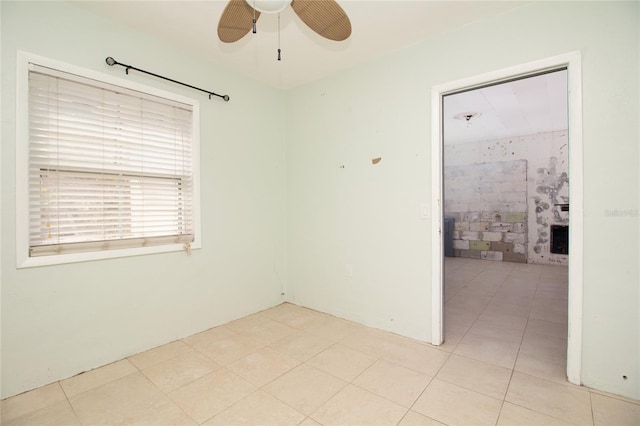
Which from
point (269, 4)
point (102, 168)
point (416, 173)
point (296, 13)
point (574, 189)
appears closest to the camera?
point (269, 4)

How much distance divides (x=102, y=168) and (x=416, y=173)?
2.41m

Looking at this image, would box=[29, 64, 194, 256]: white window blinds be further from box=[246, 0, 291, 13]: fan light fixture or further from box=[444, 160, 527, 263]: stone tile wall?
box=[444, 160, 527, 263]: stone tile wall

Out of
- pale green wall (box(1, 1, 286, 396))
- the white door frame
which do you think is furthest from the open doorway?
pale green wall (box(1, 1, 286, 396))

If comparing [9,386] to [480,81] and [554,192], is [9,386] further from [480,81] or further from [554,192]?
[554,192]

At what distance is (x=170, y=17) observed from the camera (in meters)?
2.14

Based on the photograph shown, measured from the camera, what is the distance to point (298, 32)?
230cm

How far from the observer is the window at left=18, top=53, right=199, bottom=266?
1918mm

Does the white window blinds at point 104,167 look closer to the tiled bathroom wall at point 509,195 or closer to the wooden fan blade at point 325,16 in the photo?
the wooden fan blade at point 325,16

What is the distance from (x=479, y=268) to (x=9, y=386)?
6.01 m

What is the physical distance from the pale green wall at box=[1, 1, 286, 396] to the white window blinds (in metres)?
0.12

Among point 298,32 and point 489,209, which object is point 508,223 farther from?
point 298,32

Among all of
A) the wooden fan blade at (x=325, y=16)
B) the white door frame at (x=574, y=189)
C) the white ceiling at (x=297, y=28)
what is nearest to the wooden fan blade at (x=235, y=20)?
the wooden fan blade at (x=325, y=16)

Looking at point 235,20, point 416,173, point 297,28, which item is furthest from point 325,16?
point 416,173

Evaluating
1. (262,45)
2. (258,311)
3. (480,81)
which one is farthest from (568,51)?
(258,311)
